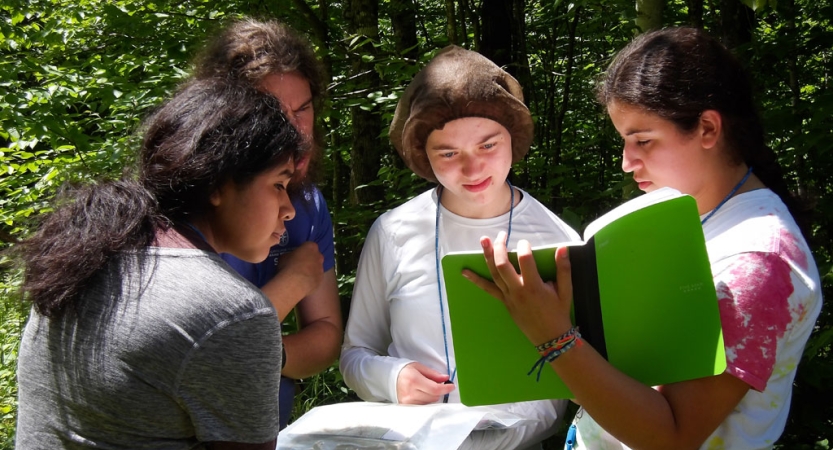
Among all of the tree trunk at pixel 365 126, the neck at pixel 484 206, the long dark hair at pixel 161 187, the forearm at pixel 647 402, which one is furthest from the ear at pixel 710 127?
the tree trunk at pixel 365 126

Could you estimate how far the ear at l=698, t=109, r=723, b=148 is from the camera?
66.3 inches

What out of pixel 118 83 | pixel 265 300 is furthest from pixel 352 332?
pixel 118 83

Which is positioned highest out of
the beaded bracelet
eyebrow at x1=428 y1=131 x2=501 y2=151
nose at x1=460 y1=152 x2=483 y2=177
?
eyebrow at x1=428 y1=131 x2=501 y2=151

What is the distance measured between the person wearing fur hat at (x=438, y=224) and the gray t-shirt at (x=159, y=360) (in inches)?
32.9

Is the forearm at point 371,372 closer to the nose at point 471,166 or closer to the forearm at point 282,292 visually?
the forearm at point 282,292

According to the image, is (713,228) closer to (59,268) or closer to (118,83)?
(59,268)

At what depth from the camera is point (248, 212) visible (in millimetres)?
1514

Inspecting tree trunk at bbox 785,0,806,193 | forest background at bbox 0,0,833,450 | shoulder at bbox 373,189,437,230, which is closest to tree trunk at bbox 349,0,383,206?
forest background at bbox 0,0,833,450

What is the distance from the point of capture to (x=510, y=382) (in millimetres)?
1640

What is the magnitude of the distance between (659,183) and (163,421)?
49.4 inches

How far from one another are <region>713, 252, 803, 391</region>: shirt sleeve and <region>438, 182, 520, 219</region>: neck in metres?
0.98

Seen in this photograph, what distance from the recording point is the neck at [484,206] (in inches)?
93.2

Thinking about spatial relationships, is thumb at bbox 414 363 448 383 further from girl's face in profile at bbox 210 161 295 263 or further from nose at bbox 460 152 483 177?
girl's face in profile at bbox 210 161 295 263

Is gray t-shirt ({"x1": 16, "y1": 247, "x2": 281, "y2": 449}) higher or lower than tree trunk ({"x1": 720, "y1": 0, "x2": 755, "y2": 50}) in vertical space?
lower
